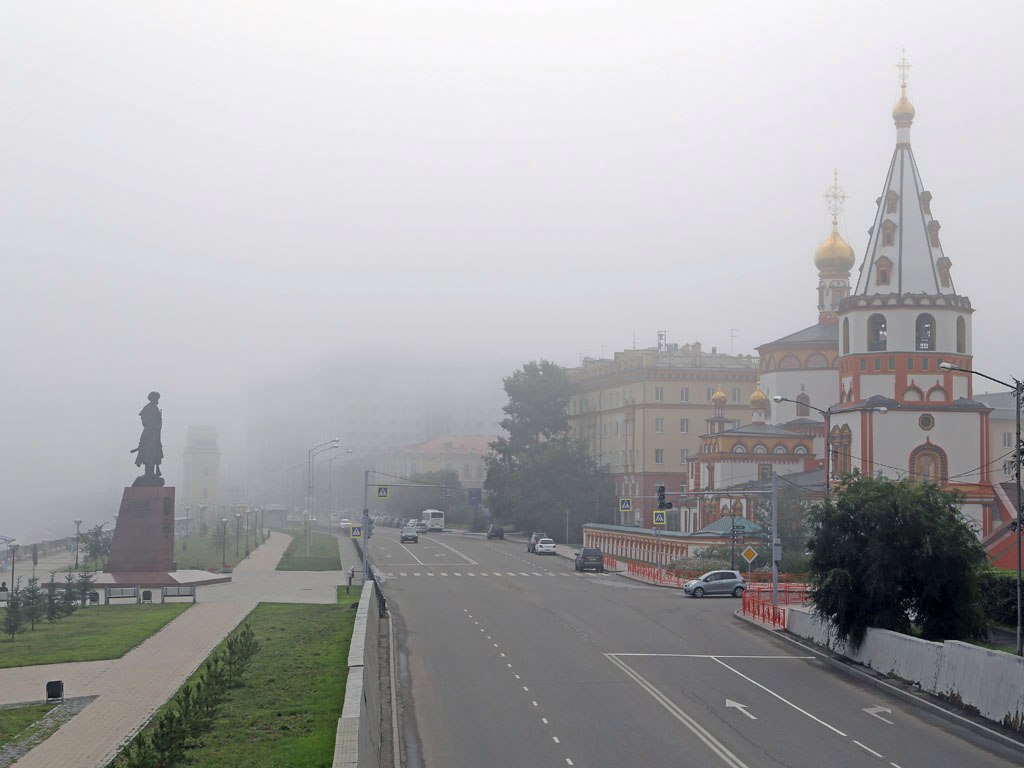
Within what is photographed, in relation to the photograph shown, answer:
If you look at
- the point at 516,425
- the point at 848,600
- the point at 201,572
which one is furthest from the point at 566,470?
the point at 848,600

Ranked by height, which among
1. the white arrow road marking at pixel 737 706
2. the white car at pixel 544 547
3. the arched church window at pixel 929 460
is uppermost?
the arched church window at pixel 929 460

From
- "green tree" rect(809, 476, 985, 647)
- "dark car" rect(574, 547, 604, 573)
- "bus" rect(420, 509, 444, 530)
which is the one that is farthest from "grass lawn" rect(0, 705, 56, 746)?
"bus" rect(420, 509, 444, 530)

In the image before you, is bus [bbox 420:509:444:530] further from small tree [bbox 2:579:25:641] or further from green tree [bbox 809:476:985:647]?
green tree [bbox 809:476:985:647]

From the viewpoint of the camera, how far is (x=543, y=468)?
101125 millimetres

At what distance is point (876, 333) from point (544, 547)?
86.6 feet

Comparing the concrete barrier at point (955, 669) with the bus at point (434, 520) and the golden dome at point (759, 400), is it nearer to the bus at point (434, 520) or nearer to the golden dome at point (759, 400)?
the golden dome at point (759, 400)

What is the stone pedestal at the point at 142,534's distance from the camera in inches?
1973

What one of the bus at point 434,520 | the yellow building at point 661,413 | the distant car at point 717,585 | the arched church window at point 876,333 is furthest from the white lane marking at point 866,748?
the bus at point 434,520

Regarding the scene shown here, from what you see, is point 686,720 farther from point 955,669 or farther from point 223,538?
point 223,538

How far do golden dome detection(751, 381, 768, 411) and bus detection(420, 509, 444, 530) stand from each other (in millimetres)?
38465

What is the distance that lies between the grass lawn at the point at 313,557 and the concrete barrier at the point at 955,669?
3695 cm

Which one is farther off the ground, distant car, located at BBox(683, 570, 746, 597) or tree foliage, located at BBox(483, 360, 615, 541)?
tree foliage, located at BBox(483, 360, 615, 541)

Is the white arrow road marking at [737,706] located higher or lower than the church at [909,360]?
lower

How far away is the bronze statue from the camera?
171ft
